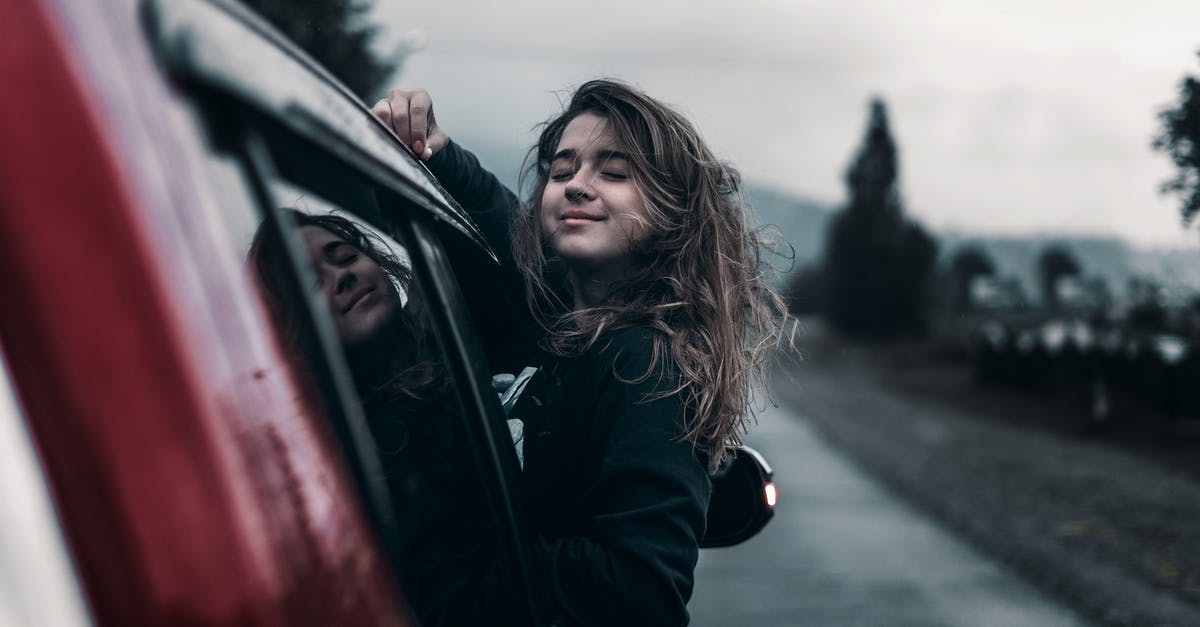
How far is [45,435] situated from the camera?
0.73 meters

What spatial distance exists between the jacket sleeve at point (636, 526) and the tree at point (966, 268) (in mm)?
65872

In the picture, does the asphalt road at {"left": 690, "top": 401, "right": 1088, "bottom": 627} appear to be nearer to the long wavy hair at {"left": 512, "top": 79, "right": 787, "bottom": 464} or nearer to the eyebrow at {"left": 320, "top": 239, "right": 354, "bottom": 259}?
the long wavy hair at {"left": 512, "top": 79, "right": 787, "bottom": 464}

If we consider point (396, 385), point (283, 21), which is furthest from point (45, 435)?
point (283, 21)

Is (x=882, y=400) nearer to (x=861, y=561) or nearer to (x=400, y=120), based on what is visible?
(x=861, y=561)

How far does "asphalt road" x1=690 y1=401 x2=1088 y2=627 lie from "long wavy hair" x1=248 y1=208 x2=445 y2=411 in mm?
4969

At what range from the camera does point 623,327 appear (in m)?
1.79

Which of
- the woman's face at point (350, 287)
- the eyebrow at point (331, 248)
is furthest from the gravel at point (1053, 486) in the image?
the eyebrow at point (331, 248)

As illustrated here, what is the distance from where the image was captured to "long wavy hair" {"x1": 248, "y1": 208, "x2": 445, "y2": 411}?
3.12 ft

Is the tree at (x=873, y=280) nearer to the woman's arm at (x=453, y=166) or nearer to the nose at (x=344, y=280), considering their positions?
the woman's arm at (x=453, y=166)

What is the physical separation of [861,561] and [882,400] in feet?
65.0

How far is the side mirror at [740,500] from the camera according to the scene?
2135mm

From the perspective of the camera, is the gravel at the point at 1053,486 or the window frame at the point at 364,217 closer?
the window frame at the point at 364,217

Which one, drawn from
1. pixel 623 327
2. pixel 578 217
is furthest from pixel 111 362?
pixel 578 217

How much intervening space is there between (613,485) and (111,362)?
0.93m
